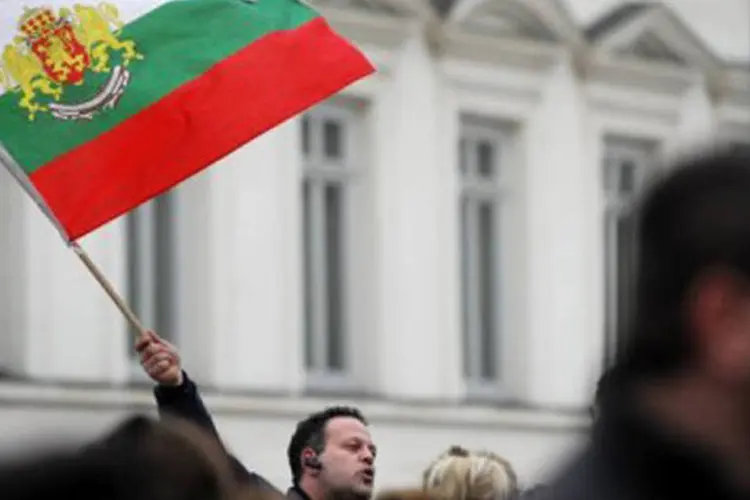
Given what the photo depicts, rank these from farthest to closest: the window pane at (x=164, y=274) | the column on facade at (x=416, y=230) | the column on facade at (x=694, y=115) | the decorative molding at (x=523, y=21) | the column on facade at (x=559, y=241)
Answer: the column on facade at (x=694, y=115)
the column on facade at (x=559, y=241)
the decorative molding at (x=523, y=21)
the column on facade at (x=416, y=230)
the window pane at (x=164, y=274)

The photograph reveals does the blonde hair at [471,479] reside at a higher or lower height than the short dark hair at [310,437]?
lower

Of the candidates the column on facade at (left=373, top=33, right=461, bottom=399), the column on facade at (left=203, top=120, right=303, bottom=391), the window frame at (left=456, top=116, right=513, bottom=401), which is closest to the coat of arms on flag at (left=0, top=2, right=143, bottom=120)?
the column on facade at (left=203, top=120, right=303, bottom=391)

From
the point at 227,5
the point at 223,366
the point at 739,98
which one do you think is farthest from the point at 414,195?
the point at 227,5

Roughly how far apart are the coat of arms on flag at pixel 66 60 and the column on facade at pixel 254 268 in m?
9.87

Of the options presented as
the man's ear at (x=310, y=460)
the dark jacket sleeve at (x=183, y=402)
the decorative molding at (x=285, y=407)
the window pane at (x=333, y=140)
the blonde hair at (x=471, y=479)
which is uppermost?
the window pane at (x=333, y=140)

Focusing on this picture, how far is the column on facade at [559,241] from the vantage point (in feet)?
68.3

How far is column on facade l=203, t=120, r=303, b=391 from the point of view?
1827 centimetres

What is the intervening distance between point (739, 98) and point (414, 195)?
3798 mm

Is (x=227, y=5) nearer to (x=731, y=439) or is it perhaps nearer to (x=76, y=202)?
(x=76, y=202)

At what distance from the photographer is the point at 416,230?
19734mm

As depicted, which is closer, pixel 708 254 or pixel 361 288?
pixel 708 254

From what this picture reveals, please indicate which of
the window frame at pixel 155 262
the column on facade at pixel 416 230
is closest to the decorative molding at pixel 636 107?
the column on facade at pixel 416 230

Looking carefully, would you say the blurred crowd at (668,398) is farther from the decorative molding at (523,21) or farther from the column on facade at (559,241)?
the column on facade at (559,241)

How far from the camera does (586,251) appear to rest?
69.3ft
